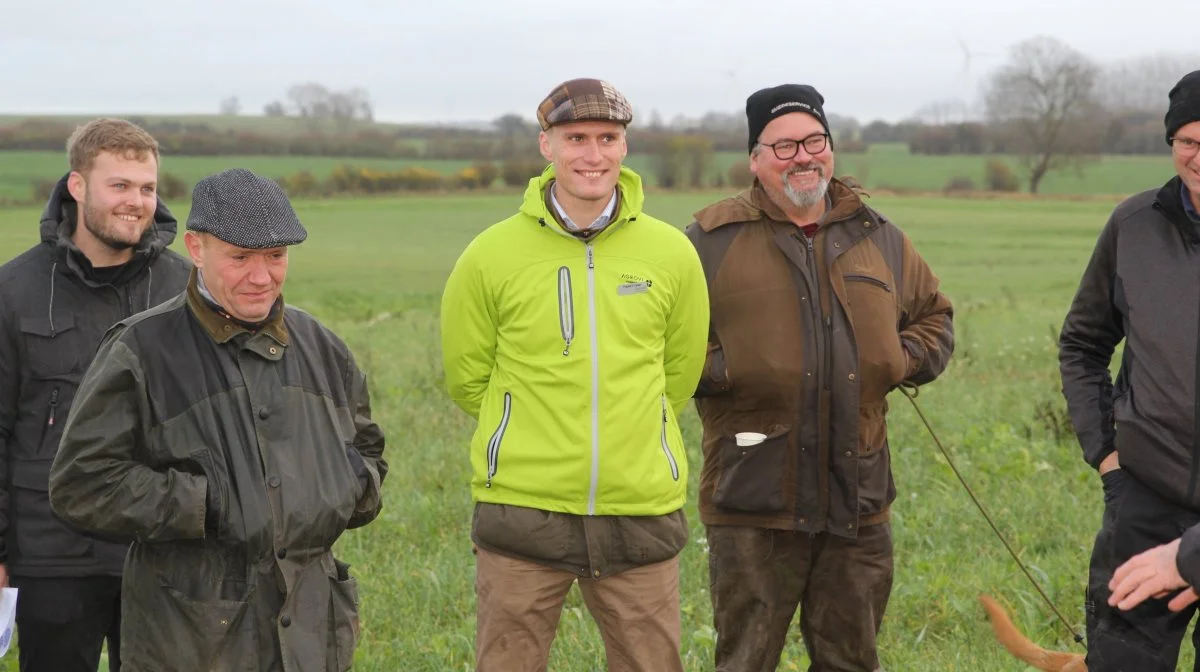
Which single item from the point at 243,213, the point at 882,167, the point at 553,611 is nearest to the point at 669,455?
the point at 553,611

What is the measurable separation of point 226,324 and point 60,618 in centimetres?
150

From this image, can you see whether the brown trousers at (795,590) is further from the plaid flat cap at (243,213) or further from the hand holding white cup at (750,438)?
the plaid flat cap at (243,213)

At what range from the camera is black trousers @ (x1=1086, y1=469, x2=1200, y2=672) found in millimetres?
3947

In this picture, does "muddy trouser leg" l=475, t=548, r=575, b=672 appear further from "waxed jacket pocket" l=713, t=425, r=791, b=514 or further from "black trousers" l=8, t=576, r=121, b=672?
"black trousers" l=8, t=576, r=121, b=672

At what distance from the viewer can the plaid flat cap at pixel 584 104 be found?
12.9 feet

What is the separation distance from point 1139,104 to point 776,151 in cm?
7086

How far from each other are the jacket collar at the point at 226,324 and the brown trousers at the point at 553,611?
41.1 inches

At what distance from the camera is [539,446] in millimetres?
3863

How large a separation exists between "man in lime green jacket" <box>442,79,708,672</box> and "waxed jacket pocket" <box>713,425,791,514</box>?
18.1 inches

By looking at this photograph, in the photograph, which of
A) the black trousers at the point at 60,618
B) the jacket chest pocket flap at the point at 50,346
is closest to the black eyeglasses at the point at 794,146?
the jacket chest pocket flap at the point at 50,346

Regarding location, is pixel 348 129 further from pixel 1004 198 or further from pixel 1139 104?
pixel 1139 104

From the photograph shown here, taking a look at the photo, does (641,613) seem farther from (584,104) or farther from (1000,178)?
(1000,178)

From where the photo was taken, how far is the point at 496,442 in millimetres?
3906

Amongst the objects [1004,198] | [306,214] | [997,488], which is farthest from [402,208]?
[997,488]
